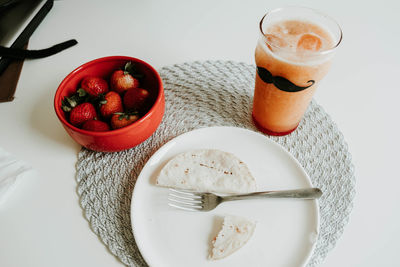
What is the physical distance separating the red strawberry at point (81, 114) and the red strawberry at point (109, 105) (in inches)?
1.3

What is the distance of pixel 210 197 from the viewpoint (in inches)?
29.7

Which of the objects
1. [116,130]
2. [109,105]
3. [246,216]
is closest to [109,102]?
[109,105]

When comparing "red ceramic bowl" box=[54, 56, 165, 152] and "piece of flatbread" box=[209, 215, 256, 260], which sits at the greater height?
"red ceramic bowl" box=[54, 56, 165, 152]

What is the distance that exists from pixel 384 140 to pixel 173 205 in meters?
0.69

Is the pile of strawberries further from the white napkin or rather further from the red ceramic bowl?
the white napkin

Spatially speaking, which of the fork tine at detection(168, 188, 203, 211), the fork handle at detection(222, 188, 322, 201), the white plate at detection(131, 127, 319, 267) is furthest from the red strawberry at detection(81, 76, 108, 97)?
the fork handle at detection(222, 188, 322, 201)

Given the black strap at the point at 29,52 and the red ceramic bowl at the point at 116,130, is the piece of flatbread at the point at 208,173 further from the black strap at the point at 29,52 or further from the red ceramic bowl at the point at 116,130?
the black strap at the point at 29,52

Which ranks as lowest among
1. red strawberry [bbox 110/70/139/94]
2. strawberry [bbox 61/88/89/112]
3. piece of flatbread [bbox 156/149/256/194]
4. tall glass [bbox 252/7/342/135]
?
piece of flatbread [bbox 156/149/256/194]

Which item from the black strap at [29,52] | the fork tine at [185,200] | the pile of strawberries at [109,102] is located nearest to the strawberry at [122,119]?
the pile of strawberries at [109,102]

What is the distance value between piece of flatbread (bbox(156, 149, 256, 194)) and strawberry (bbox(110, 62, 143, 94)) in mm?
277

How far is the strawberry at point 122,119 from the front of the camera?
0.80 metres

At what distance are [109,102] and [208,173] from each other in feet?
1.18

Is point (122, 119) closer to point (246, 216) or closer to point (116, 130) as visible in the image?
point (116, 130)

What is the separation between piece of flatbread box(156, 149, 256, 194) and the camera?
769 mm
